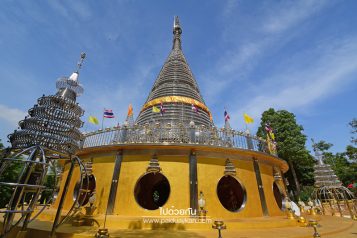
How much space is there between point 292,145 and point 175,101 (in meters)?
19.8

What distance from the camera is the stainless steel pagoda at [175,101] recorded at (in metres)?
18.7

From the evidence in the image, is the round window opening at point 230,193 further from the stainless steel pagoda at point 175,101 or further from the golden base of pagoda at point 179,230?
the golden base of pagoda at point 179,230

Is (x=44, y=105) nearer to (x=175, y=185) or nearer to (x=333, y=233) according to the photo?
(x=175, y=185)

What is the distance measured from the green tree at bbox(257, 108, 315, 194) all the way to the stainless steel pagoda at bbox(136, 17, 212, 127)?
15.2 metres

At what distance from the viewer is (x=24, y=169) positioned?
5.75 m

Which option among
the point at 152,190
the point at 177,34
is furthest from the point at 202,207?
the point at 177,34

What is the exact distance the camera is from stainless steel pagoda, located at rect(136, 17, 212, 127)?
18.7m

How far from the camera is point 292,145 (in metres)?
29.7

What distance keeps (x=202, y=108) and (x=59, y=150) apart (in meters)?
15.9

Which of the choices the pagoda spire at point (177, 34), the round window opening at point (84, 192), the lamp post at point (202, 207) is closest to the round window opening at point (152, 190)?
the round window opening at point (84, 192)

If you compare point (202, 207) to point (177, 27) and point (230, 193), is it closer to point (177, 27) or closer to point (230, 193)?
point (230, 193)

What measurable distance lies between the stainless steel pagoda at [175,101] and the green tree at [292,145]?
49.9 feet

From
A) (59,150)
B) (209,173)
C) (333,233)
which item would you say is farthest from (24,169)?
(333,233)

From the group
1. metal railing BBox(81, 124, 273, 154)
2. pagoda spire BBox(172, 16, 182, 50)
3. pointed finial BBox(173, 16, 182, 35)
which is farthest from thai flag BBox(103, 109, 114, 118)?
pointed finial BBox(173, 16, 182, 35)
